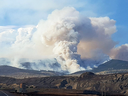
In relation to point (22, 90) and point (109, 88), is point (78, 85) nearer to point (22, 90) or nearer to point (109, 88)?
point (109, 88)

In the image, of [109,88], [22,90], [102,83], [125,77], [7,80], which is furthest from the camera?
[7,80]

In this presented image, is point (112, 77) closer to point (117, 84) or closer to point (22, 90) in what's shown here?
point (117, 84)

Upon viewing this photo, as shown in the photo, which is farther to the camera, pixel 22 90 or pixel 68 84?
pixel 68 84

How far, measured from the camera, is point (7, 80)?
7726 inches

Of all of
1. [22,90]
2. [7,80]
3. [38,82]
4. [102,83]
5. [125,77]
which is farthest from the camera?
[7,80]

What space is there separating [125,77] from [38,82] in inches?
2655

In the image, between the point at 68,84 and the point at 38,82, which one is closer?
the point at 68,84

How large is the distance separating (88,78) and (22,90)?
277 feet

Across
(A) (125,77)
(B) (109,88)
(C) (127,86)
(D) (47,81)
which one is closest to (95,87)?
(B) (109,88)

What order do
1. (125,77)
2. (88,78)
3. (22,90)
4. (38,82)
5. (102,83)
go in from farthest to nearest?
1. (38,82)
2. (88,78)
3. (125,77)
4. (102,83)
5. (22,90)

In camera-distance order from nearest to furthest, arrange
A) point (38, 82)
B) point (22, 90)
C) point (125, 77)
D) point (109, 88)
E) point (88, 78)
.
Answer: point (22, 90)
point (109, 88)
point (125, 77)
point (88, 78)
point (38, 82)

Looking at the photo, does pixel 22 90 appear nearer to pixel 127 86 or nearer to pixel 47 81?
pixel 127 86

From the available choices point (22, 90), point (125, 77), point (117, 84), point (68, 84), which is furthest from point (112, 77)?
point (22, 90)

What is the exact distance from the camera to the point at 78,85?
14500 centimetres
